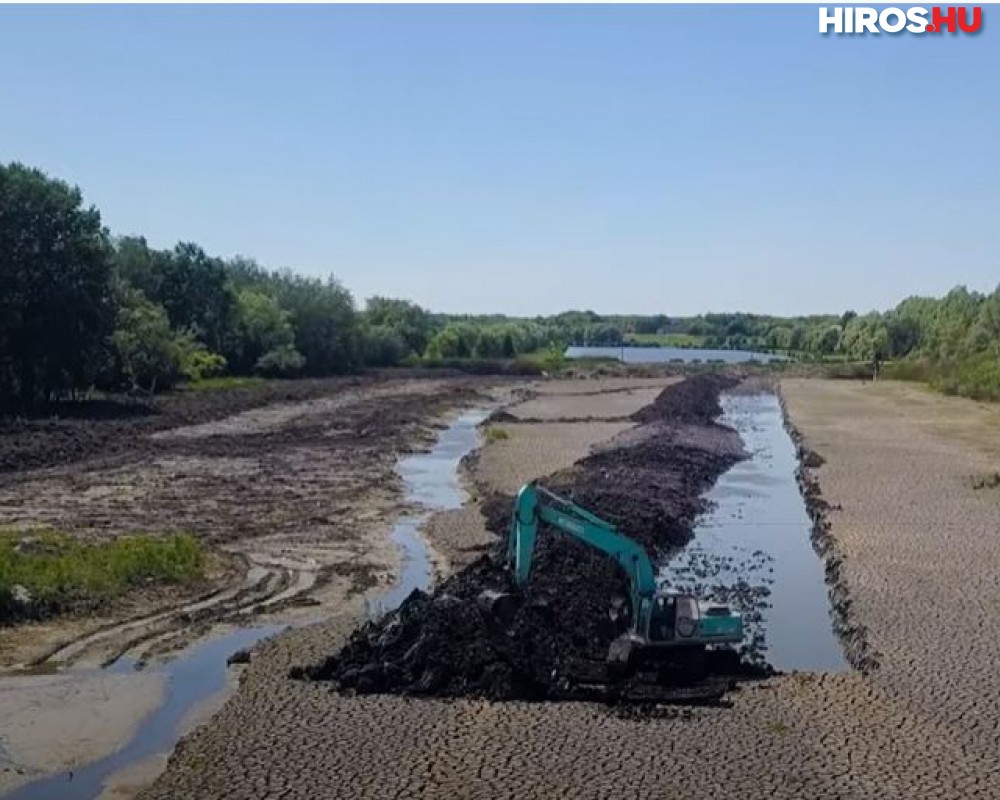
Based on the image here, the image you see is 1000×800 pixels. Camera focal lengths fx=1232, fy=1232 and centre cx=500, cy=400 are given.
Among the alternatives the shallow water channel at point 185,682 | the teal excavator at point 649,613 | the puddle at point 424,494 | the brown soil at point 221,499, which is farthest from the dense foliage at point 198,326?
the teal excavator at point 649,613

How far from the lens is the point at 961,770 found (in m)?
15.0

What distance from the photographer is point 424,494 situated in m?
42.3

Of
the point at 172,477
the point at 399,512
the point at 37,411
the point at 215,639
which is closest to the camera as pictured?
the point at 215,639

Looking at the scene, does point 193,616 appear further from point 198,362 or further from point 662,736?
point 198,362

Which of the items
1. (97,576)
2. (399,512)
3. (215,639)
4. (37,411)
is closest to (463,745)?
(215,639)

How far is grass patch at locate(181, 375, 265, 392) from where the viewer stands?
294 ft

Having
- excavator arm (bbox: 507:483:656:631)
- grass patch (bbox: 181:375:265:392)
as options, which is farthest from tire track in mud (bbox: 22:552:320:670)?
grass patch (bbox: 181:375:265:392)

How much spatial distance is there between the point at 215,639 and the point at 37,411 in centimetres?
4725

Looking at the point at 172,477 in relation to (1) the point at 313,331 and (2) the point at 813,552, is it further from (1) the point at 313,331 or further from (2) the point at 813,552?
(1) the point at 313,331

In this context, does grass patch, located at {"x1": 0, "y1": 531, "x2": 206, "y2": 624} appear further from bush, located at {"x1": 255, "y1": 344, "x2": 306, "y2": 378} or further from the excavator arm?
bush, located at {"x1": 255, "y1": 344, "x2": 306, "y2": 378}

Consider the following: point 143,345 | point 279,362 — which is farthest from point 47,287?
point 279,362

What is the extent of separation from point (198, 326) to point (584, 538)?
3467 inches

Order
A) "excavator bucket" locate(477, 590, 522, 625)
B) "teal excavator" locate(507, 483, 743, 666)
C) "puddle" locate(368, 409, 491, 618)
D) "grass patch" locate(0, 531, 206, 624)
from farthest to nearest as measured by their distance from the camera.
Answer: "puddle" locate(368, 409, 491, 618), "grass patch" locate(0, 531, 206, 624), "excavator bucket" locate(477, 590, 522, 625), "teal excavator" locate(507, 483, 743, 666)

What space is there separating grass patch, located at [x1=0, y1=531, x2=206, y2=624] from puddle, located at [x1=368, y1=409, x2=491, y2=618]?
179 inches
